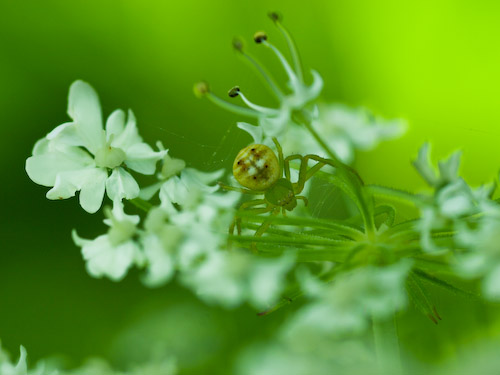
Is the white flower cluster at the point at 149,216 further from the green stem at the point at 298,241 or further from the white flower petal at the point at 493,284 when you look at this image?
the white flower petal at the point at 493,284

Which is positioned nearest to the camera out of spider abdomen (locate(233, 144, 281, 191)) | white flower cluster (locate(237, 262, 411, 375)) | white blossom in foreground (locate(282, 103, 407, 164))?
white flower cluster (locate(237, 262, 411, 375))

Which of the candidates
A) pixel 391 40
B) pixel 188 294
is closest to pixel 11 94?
pixel 188 294

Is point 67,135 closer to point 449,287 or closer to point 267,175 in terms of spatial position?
point 267,175

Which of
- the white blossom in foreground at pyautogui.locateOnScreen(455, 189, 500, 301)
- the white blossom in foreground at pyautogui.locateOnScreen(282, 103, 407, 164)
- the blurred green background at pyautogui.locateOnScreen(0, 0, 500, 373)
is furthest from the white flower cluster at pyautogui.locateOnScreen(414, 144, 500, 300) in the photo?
the blurred green background at pyautogui.locateOnScreen(0, 0, 500, 373)

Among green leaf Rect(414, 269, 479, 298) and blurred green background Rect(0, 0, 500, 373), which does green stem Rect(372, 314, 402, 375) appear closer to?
green leaf Rect(414, 269, 479, 298)

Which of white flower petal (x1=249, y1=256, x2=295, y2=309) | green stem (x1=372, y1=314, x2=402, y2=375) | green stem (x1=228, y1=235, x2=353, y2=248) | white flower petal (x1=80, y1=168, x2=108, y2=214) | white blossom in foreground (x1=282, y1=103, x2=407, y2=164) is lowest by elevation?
white flower petal (x1=249, y1=256, x2=295, y2=309)

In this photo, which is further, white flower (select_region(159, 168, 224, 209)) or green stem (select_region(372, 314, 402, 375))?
white flower (select_region(159, 168, 224, 209))
